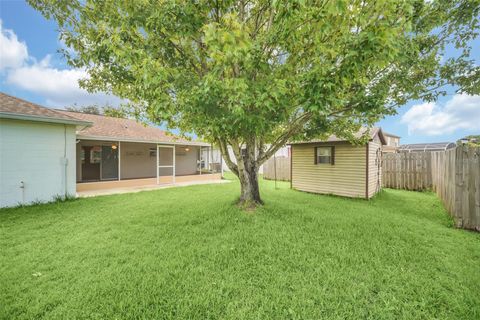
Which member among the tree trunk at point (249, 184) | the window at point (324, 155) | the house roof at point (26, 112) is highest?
the house roof at point (26, 112)

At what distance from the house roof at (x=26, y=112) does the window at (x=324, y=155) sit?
10054 millimetres

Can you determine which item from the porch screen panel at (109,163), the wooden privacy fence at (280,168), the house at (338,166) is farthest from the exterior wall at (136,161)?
the house at (338,166)

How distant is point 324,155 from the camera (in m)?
9.81

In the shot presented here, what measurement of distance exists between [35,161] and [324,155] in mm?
11505

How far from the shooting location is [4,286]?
266cm

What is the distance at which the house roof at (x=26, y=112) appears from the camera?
6.35m

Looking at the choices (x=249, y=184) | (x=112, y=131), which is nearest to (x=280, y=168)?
(x=249, y=184)

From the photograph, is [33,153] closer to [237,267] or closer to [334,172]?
Answer: [237,267]

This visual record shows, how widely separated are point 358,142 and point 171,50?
7.08 metres

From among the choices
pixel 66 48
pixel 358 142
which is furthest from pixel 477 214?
pixel 66 48

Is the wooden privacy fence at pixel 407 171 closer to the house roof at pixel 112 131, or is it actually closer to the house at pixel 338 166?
the house at pixel 338 166

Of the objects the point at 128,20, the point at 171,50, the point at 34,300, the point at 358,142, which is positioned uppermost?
the point at 128,20

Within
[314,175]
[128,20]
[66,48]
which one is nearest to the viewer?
[128,20]

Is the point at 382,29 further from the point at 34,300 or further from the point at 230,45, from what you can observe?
the point at 34,300
